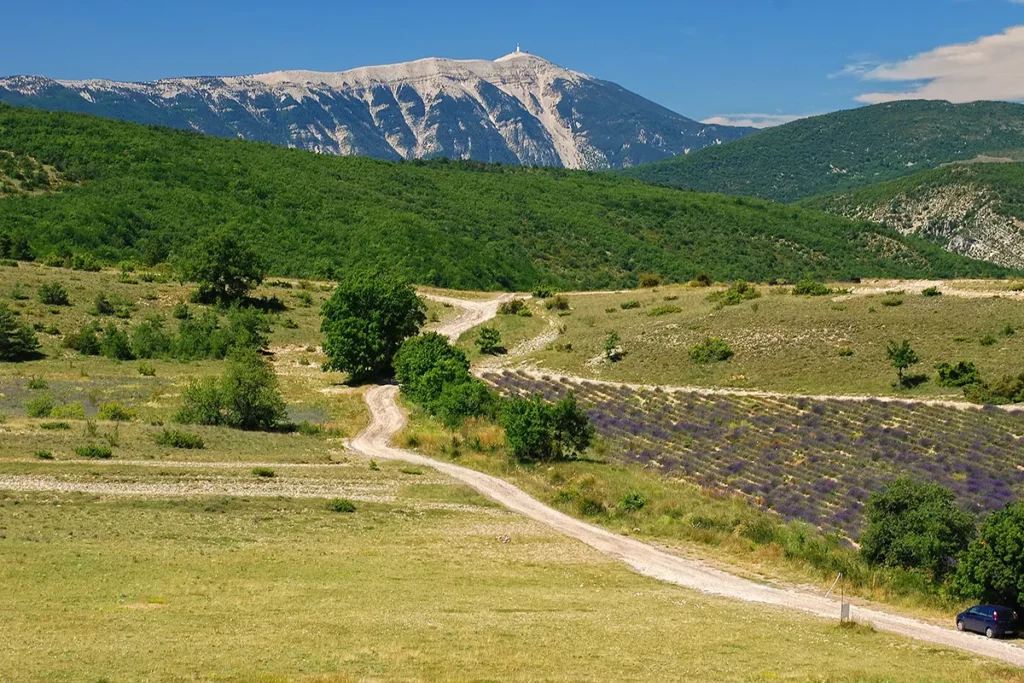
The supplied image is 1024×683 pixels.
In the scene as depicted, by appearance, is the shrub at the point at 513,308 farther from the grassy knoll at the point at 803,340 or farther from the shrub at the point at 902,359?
the shrub at the point at 902,359

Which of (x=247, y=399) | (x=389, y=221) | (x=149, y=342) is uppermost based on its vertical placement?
(x=389, y=221)

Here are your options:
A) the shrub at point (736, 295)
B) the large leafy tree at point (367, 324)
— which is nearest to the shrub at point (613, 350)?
the shrub at point (736, 295)

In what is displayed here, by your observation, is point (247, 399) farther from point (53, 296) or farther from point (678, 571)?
point (53, 296)

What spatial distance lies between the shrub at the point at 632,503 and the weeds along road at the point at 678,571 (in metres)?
2.26

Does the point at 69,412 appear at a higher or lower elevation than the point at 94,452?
lower

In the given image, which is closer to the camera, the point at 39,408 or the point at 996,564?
the point at 996,564

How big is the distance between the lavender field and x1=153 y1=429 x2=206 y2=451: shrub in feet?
69.0

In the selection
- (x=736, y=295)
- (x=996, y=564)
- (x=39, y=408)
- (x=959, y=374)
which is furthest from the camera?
(x=736, y=295)

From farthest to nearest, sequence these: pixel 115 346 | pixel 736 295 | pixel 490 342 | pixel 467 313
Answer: pixel 467 313 → pixel 736 295 → pixel 490 342 → pixel 115 346

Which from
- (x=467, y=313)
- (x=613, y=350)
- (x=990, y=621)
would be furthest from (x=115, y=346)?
(x=990, y=621)

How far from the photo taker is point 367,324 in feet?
250

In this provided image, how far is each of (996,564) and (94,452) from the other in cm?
3412

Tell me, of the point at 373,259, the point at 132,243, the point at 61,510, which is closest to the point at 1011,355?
the point at 61,510

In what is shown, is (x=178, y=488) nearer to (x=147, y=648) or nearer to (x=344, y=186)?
(x=147, y=648)
